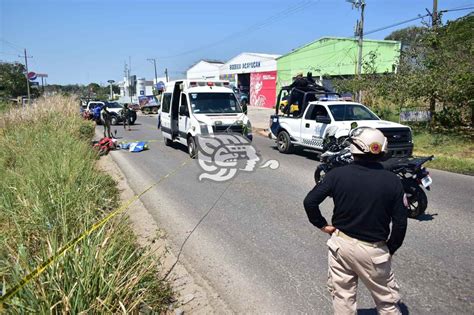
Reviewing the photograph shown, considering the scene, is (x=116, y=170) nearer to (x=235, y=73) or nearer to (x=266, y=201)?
(x=266, y=201)

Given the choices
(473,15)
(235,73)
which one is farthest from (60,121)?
(235,73)

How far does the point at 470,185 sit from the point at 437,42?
32.0ft

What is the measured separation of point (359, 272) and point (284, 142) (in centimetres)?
1011

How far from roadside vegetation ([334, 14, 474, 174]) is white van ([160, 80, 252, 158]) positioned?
5.98m

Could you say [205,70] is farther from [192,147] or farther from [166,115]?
[192,147]

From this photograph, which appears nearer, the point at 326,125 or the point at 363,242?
the point at 363,242

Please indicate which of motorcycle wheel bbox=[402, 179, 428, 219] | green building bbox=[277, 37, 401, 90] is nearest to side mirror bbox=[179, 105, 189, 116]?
motorcycle wheel bbox=[402, 179, 428, 219]

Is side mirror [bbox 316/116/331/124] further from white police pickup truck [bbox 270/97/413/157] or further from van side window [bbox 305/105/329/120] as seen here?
van side window [bbox 305/105/329/120]

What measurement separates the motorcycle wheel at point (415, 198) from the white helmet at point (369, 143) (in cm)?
390

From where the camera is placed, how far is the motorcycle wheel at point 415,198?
590 centimetres

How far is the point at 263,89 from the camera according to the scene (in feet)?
139

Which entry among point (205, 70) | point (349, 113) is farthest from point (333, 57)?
point (205, 70)

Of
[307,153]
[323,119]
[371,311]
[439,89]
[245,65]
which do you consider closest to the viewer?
[371,311]

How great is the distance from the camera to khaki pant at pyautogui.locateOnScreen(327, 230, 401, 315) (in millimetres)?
2553
